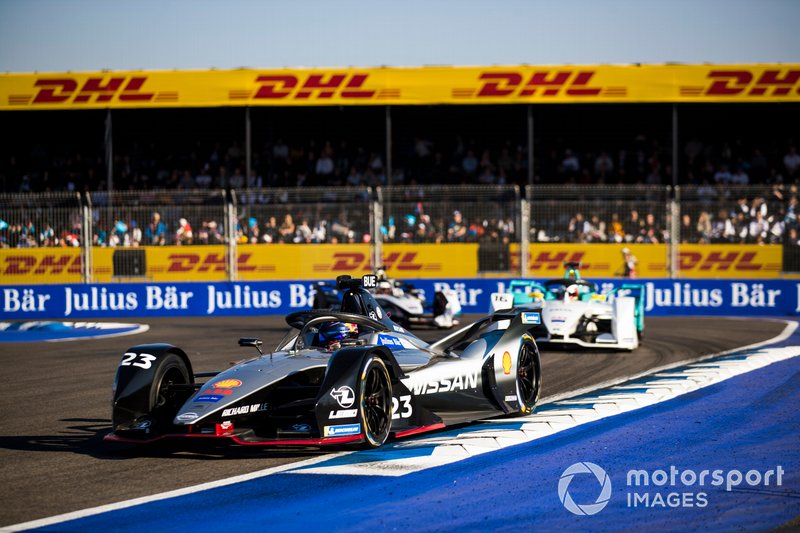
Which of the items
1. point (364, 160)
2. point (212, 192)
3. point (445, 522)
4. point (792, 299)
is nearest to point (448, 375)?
point (445, 522)

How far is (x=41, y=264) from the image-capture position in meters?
24.9

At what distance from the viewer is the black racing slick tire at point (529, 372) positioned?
10055 millimetres

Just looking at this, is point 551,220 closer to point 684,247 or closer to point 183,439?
point 684,247

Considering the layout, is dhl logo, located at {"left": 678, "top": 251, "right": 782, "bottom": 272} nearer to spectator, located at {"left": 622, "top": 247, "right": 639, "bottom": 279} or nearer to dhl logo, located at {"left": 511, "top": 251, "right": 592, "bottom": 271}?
spectator, located at {"left": 622, "top": 247, "right": 639, "bottom": 279}

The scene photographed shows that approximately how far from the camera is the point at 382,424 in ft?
26.9

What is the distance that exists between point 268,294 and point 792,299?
39.0 feet

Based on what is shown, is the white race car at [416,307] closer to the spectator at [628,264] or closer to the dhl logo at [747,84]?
the spectator at [628,264]

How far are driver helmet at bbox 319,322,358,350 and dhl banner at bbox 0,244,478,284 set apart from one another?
1595 centimetres

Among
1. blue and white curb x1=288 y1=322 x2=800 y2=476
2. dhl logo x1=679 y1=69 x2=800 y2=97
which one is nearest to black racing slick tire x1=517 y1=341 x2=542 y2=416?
blue and white curb x1=288 y1=322 x2=800 y2=476

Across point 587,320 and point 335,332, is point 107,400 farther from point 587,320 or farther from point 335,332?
point 587,320

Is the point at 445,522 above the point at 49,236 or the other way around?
the other way around

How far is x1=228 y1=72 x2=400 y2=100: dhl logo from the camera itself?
2934 cm

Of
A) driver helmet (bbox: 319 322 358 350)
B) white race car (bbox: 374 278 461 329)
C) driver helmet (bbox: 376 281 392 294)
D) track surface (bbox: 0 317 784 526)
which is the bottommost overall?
track surface (bbox: 0 317 784 526)

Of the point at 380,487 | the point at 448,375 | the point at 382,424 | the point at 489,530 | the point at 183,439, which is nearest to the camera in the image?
the point at 489,530
